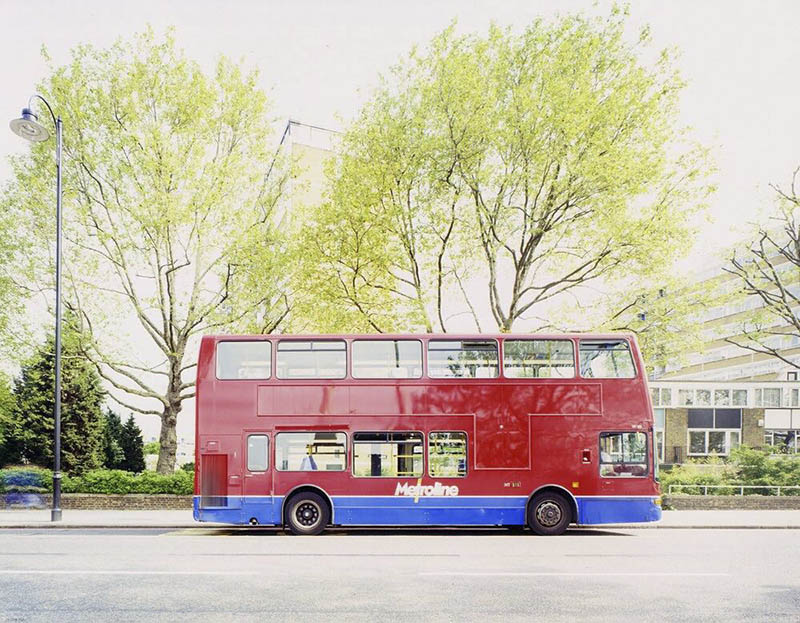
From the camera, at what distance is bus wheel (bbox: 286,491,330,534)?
45.7ft

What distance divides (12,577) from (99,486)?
10.8 m

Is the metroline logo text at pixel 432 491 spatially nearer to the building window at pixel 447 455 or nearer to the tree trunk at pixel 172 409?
the building window at pixel 447 455

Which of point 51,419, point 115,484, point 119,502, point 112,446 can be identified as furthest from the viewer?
point 112,446

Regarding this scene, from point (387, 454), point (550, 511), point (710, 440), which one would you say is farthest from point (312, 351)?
point (710, 440)

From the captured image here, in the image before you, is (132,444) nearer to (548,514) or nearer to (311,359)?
(311,359)

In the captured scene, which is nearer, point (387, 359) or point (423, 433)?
point (423, 433)

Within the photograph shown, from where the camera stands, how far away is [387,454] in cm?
1398

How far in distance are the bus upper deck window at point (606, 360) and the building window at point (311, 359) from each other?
15.3 feet

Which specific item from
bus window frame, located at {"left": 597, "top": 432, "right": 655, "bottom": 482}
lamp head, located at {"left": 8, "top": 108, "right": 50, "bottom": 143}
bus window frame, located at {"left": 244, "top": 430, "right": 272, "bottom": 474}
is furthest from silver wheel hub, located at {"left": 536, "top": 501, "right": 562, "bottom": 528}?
lamp head, located at {"left": 8, "top": 108, "right": 50, "bottom": 143}

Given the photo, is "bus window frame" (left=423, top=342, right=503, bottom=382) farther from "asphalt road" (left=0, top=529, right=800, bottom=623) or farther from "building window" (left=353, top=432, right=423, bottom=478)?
"asphalt road" (left=0, top=529, right=800, bottom=623)

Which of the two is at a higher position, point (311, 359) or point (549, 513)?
point (311, 359)

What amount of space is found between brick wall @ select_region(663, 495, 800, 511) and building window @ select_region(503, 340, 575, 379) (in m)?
7.67

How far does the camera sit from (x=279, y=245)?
20.6 metres

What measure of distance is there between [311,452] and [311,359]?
179cm
